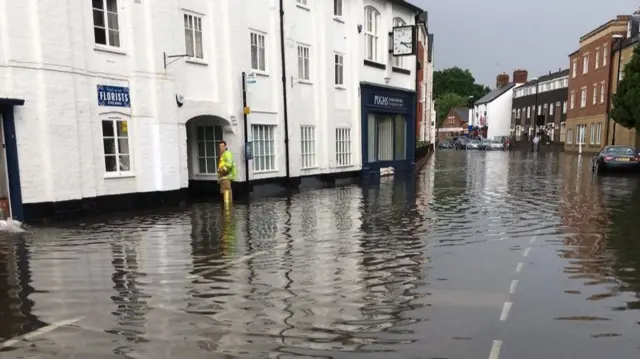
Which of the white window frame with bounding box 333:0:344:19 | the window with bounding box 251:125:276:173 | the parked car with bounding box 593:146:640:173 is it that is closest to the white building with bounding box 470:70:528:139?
the parked car with bounding box 593:146:640:173

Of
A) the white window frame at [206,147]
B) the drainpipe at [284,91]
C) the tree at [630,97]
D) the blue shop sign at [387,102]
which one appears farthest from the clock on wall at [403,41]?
the tree at [630,97]

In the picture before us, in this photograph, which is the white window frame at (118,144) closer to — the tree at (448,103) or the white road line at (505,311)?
the white road line at (505,311)

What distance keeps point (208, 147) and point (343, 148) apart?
7029 millimetres

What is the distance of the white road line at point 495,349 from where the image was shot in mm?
4129

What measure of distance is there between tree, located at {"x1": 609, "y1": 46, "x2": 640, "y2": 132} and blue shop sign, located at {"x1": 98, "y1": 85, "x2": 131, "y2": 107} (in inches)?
1113

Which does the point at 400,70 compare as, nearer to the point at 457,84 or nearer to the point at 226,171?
the point at 226,171

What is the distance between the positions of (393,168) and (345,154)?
3851 mm

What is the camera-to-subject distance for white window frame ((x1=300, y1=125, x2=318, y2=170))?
19573 mm

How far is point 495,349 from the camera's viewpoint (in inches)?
168

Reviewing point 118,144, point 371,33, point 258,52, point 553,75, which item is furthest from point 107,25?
point 553,75

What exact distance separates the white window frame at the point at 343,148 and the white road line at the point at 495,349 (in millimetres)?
17103

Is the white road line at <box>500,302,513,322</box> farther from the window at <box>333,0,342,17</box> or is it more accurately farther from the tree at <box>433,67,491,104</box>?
the tree at <box>433,67,491,104</box>

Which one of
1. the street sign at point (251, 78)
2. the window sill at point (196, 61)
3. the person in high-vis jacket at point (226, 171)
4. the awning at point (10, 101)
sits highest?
the window sill at point (196, 61)

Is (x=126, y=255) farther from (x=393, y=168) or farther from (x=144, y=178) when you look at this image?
(x=393, y=168)
